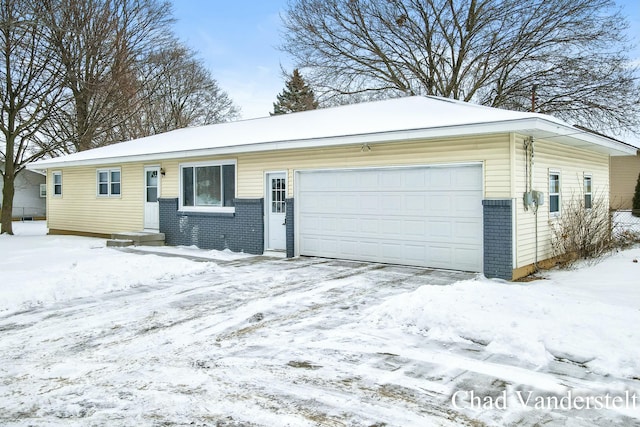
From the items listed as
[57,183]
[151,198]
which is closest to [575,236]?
[151,198]

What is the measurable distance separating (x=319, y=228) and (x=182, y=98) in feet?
76.9

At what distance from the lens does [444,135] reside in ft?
28.2

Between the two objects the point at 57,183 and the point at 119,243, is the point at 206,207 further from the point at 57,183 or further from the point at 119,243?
the point at 57,183

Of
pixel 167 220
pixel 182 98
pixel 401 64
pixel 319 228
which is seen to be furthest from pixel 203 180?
pixel 182 98

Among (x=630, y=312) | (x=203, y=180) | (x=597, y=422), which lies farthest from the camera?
(x=203, y=180)

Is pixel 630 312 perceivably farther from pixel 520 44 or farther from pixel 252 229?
pixel 520 44

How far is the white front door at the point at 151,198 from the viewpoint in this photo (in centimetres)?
1465

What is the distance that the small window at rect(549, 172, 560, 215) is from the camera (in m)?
10.1

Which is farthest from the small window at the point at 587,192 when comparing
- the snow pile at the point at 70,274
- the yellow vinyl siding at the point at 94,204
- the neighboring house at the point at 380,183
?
the yellow vinyl siding at the point at 94,204

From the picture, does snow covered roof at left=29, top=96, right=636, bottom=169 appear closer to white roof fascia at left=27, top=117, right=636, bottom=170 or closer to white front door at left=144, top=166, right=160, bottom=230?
white roof fascia at left=27, top=117, right=636, bottom=170

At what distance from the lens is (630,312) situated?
18.2 feet

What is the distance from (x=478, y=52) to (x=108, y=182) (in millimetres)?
15823

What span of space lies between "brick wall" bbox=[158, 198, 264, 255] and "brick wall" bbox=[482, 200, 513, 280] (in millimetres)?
5560

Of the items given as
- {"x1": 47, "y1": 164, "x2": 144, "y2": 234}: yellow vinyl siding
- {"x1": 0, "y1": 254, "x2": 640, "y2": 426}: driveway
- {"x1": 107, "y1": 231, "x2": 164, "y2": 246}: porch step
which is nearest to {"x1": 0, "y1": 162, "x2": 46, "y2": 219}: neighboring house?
{"x1": 47, "y1": 164, "x2": 144, "y2": 234}: yellow vinyl siding
